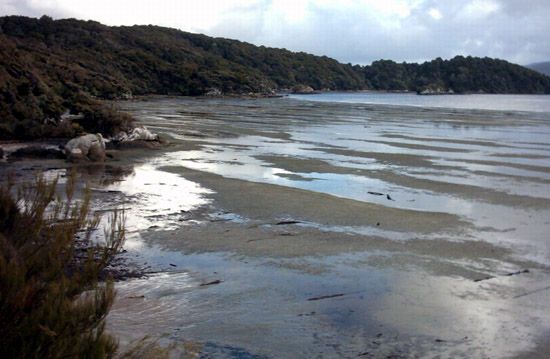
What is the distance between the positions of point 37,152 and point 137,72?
282 feet

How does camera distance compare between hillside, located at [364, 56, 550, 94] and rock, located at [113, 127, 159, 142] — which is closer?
Result: rock, located at [113, 127, 159, 142]

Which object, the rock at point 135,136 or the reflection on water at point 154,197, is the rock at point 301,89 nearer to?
the rock at point 135,136

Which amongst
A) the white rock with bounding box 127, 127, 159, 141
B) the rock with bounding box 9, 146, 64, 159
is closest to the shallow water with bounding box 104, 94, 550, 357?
the rock with bounding box 9, 146, 64, 159

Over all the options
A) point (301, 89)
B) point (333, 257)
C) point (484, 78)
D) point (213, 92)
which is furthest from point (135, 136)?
point (484, 78)

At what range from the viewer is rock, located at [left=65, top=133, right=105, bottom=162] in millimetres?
18828

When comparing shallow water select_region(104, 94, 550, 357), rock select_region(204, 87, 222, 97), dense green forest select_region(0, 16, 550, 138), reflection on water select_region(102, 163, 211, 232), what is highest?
dense green forest select_region(0, 16, 550, 138)

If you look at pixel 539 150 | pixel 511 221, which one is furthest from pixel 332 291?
pixel 539 150

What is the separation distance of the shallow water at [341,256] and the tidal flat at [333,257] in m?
0.03

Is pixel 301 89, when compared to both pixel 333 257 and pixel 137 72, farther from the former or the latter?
pixel 333 257

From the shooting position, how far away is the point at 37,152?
63.9 ft

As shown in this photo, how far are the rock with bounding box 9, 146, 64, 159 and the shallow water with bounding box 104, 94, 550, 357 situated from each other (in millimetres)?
3138

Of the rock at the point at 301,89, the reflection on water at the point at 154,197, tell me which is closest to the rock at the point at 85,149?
the reflection on water at the point at 154,197

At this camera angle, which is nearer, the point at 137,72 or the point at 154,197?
the point at 154,197

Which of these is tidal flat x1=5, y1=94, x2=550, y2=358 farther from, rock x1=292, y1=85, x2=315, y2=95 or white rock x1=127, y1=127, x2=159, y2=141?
rock x1=292, y1=85, x2=315, y2=95
